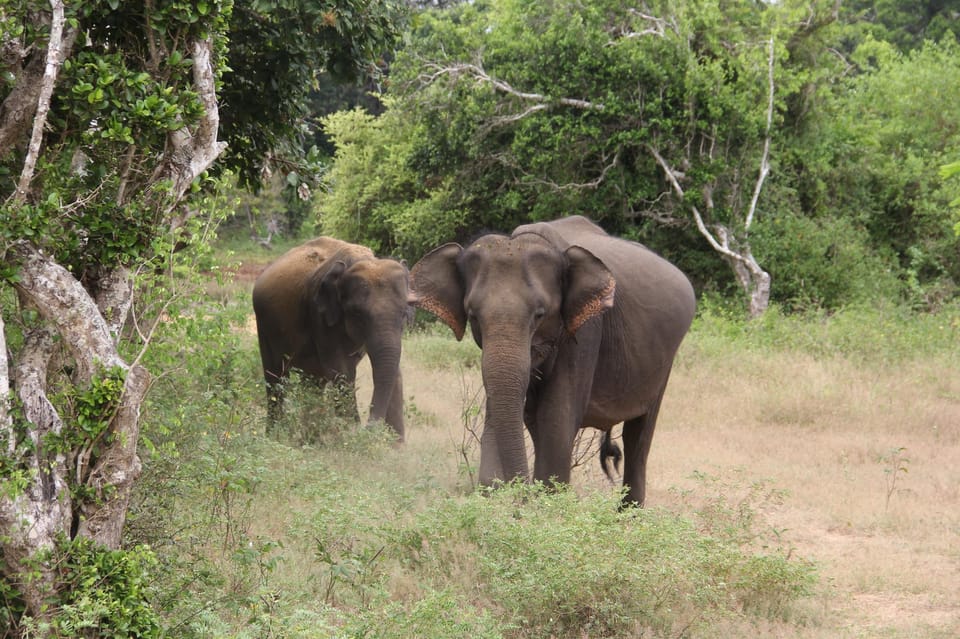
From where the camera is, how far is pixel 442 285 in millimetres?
7582

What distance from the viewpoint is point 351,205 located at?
25.4m

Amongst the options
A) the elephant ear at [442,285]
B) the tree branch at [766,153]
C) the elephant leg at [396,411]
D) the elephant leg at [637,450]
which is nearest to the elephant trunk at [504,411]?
the elephant ear at [442,285]

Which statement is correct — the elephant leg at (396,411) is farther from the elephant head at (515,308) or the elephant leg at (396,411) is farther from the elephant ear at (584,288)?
the elephant ear at (584,288)

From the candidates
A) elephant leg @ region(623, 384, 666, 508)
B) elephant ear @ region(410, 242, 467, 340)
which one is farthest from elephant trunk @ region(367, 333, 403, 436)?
elephant ear @ region(410, 242, 467, 340)

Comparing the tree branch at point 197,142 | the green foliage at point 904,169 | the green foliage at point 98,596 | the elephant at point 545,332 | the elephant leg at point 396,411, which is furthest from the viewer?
the green foliage at point 904,169

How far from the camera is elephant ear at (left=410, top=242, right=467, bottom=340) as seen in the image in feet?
24.9

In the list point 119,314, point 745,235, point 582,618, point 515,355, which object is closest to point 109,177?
point 119,314

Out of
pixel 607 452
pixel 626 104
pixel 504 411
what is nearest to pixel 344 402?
pixel 607 452

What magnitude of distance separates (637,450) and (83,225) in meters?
5.09

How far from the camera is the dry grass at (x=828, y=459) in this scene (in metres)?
7.13

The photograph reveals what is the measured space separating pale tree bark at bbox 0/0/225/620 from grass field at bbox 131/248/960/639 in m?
0.43

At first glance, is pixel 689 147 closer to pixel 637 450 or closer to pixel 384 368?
pixel 384 368

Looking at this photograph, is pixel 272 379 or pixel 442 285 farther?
pixel 272 379

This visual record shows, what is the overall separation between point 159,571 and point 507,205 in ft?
51.6
